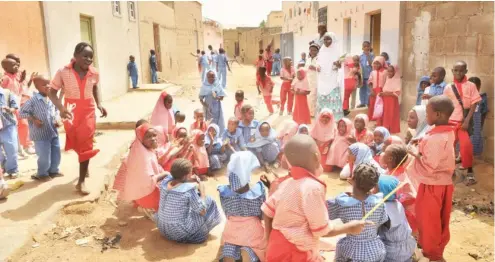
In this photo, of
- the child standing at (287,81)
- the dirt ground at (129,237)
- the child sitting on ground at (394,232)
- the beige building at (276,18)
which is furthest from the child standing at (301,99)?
the beige building at (276,18)

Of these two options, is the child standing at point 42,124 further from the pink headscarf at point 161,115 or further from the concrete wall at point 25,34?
the concrete wall at point 25,34

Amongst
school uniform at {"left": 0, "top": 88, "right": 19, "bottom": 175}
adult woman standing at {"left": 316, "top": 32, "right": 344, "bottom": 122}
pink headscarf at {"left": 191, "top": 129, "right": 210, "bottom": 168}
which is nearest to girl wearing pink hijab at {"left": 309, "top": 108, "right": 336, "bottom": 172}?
pink headscarf at {"left": 191, "top": 129, "right": 210, "bottom": 168}

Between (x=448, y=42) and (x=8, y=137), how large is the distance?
22.7ft

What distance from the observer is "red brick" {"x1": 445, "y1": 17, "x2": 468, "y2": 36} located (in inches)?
255

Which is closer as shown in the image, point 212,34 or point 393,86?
point 393,86

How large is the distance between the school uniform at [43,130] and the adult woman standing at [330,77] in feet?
18.0

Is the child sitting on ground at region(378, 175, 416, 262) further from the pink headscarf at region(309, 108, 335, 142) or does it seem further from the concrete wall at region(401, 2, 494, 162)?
the concrete wall at region(401, 2, 494, 162)

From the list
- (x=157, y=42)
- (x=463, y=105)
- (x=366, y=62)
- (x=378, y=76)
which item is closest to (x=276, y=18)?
(x=157, y=42)

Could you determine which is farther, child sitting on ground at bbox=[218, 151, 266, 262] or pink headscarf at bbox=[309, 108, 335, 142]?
pink headscarf at bbox=[309, 108, 335, 142]

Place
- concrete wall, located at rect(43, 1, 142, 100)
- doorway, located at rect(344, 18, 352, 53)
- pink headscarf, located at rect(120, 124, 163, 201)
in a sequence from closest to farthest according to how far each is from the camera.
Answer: pink headscarf, located at rect(120, 124, 163, 201) → concrete wall, located at rect(43, 1, 142, 100) → doorway, located at rect(344, 18, 352, 53)

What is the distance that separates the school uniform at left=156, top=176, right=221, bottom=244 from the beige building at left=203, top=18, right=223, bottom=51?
28.6m

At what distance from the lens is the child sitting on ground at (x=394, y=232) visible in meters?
3.07

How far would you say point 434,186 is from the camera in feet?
11.1

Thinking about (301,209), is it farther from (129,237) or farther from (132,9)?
(132,9)
